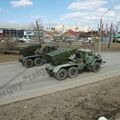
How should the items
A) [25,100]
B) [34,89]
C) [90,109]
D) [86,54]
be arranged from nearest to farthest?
1. [90,109]
2. [25,100]
3. [34,89]
4. [86,54]

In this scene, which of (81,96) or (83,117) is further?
(81,96)

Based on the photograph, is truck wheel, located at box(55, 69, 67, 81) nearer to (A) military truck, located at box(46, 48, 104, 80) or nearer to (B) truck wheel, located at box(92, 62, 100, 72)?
(A) military truck, located at box(46, 48, 104, 80)

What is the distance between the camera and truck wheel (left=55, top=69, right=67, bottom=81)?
50.8 ft

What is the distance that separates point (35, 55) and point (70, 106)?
11.8 m

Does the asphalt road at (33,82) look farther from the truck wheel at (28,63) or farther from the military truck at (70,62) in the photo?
the truck wheel at (28,63)

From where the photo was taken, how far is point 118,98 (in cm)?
1179

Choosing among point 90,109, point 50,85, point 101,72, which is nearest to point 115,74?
point 101,72

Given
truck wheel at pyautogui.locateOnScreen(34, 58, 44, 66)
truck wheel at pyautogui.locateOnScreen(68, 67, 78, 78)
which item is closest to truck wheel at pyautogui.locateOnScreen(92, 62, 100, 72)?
truck wheel at pyautogui.locateOnScreen(68, 67, 78, 78)

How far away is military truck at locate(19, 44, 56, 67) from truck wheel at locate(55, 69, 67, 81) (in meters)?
4.99

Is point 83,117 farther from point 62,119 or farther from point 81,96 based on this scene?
point 81,96

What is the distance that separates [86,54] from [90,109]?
308 inches

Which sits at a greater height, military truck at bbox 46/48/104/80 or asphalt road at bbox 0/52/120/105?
military truck at bbox 46/48/104/80

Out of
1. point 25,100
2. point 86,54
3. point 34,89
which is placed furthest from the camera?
point 86,54

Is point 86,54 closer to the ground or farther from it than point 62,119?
farther from it
